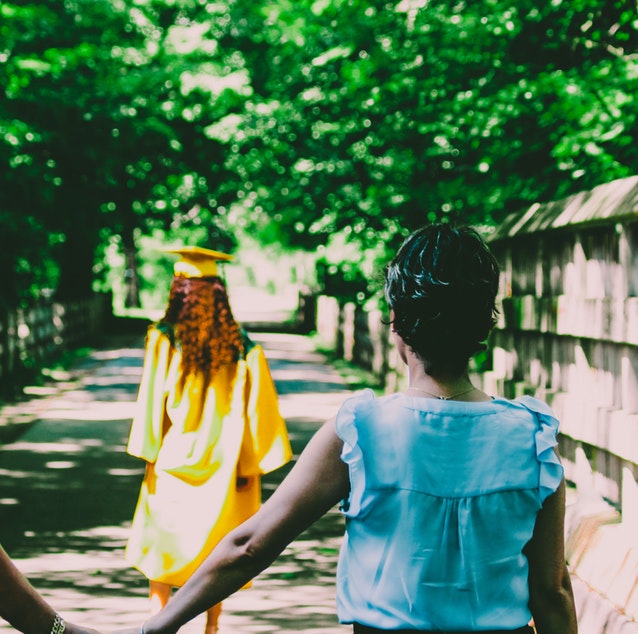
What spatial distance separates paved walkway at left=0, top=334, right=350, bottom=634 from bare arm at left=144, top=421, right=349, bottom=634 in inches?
115

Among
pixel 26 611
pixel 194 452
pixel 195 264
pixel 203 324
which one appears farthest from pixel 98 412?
pixel 26 611

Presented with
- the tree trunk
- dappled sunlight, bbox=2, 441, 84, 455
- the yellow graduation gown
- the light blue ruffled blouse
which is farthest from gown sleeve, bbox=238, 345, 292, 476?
the tree trunk

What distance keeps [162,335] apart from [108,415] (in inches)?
315

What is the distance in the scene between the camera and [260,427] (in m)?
5.17

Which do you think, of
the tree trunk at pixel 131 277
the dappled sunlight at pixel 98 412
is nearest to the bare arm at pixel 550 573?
the dappled sunlight at pixel 98 412

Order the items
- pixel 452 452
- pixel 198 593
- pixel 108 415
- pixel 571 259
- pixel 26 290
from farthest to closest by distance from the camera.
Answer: pixel 26 290 → pixel 108 415 → pixel 571 259 → pixel 198 593 → pixel 452 452

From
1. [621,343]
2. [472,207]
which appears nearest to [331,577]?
[621,343]

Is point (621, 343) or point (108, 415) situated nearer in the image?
point (621, 343)

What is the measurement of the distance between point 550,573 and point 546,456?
0.25 m

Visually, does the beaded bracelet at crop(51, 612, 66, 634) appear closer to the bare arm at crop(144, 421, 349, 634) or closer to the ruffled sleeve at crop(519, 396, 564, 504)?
the bare arm at crop(144, 421, 349, 634)

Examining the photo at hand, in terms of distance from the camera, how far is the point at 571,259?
614cm

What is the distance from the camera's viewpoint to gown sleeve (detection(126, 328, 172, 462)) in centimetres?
502

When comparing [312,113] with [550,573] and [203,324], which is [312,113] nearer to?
[203,324]

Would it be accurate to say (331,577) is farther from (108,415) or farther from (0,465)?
(108,415)
